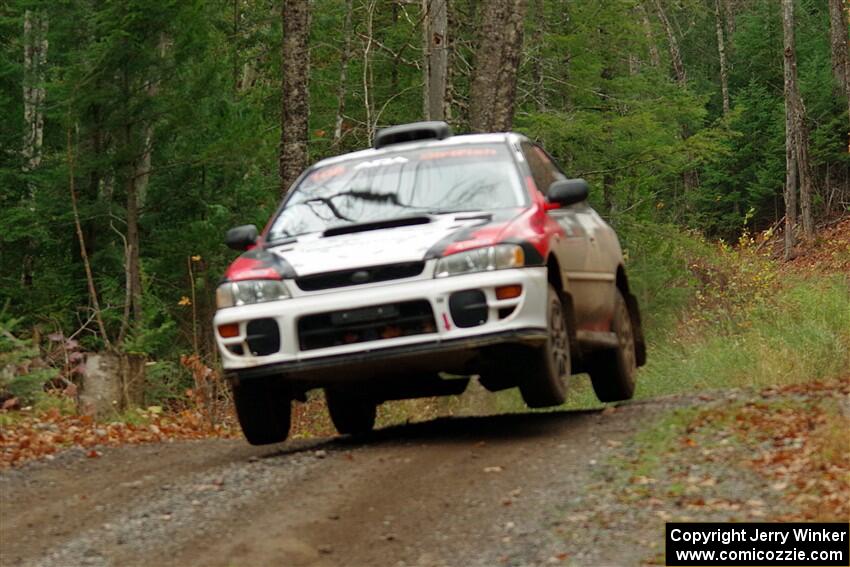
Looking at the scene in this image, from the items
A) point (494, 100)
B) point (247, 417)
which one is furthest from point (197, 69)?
point (247, 417)

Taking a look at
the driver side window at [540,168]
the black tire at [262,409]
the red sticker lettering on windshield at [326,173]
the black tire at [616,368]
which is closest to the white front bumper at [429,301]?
the black tire at [262,409]

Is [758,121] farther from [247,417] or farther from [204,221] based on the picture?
[247,417]

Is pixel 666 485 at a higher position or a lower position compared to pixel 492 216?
lower

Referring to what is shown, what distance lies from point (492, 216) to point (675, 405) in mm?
1948

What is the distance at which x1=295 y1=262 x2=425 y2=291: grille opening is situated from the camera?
8.80 meters

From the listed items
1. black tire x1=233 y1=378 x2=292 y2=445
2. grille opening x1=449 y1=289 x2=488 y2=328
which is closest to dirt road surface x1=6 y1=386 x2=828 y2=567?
black tire x1=233 y1=378 x2=292 y2=445

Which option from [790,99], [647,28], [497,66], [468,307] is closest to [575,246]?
[468,307]

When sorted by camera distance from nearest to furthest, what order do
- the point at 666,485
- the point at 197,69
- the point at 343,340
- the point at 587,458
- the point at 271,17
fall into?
1. the point at 666,485
2. the point at 587,458
3. the point at 343,340
4. the point at 197,69
5. the point at 271,17

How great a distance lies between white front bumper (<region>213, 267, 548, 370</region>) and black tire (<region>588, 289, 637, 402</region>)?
236 cm

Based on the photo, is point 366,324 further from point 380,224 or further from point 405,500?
point 405,500

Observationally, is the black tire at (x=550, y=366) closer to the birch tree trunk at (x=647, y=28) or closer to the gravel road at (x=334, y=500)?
the gravel road at (x=334, y=500)

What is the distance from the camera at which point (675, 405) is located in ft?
32.8

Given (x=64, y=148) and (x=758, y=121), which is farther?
(x=758, y=121)

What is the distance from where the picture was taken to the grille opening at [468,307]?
8727mm
